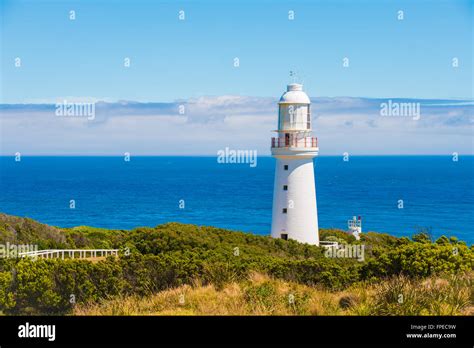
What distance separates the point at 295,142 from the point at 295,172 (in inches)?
59.3

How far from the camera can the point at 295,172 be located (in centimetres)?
3056

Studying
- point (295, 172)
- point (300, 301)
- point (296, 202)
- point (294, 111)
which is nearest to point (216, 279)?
point (300, 301)

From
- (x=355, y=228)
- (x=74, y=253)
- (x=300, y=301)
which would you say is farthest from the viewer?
(x=355, y=228)

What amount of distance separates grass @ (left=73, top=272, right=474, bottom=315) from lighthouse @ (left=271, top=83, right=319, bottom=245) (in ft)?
52.3

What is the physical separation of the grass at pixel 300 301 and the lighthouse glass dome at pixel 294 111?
17.2 metres

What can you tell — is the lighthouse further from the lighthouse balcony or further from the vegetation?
the vegetation

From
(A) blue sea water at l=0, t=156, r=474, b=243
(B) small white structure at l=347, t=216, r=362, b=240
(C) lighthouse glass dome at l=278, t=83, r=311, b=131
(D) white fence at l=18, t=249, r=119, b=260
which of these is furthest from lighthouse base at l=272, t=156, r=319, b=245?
(A) blue sea water at l=0, t=156, r=474, b=243

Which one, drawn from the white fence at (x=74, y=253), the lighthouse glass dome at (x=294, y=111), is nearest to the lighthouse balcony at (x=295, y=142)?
the lighthouse glass dome at (x=294, y=111)

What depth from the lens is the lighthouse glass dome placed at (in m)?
30.8

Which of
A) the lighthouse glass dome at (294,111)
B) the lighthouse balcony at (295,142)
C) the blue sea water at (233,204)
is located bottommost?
the blue sea water at (233,204)

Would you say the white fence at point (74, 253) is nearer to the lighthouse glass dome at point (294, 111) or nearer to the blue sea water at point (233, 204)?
the lighthouse glass dome at point (294, 111)

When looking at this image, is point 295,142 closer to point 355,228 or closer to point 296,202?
point 296,202

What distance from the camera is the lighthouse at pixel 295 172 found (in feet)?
99.9
